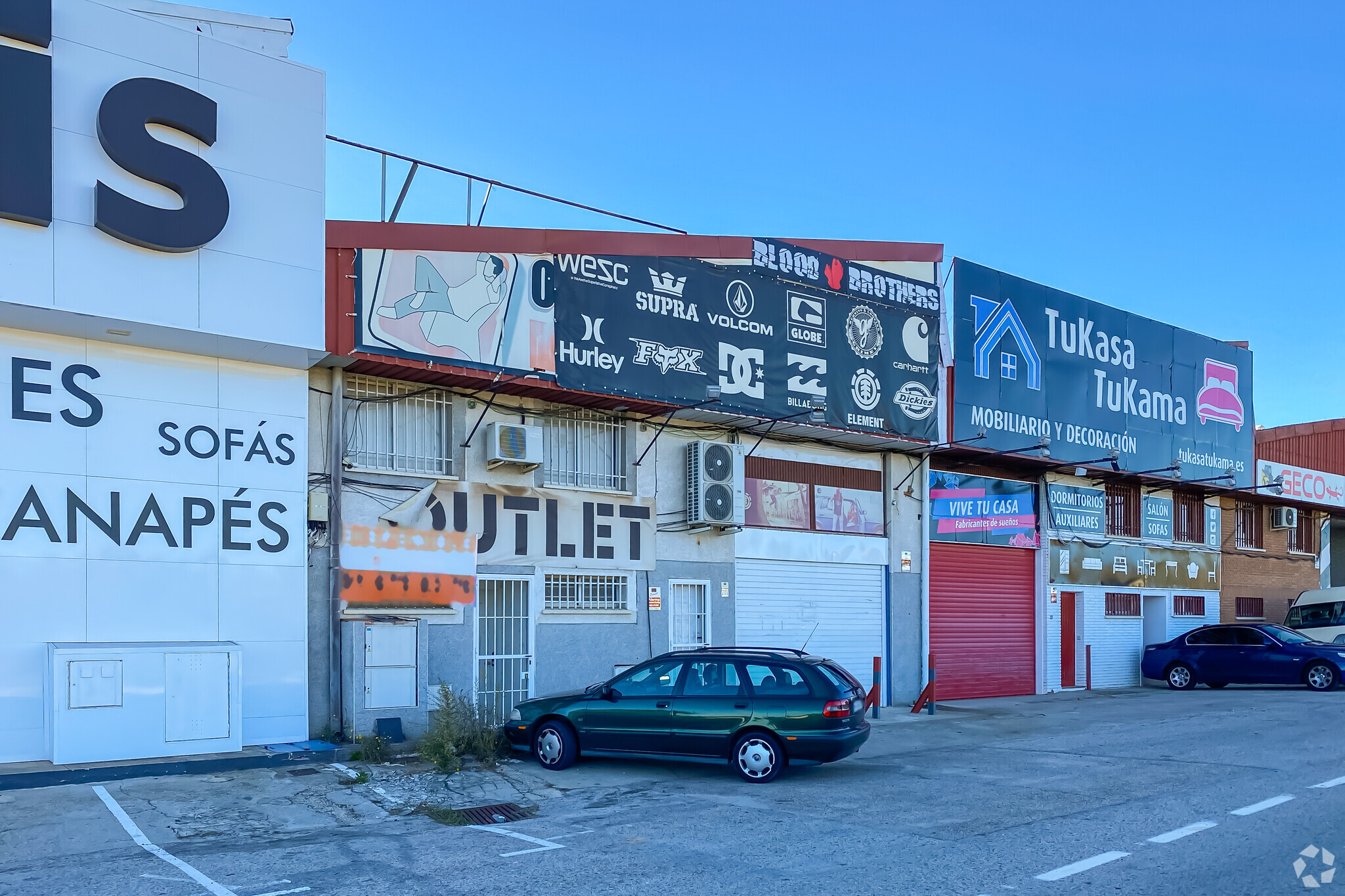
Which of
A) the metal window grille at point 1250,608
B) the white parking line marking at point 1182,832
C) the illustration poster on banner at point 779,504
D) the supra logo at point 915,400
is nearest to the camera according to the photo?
the white parking line marking at point 1182,832

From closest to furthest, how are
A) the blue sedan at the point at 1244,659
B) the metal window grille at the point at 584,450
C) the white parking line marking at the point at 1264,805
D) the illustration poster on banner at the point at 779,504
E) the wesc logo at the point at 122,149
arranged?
the white parking line marking at the point at 1264,805 < the wesc logo at the point at 122,149 < the metal window grille at the point at 584,450 < the illustration poster on banner at the point at 779,504 < the blue sedan at the point at 1244,659

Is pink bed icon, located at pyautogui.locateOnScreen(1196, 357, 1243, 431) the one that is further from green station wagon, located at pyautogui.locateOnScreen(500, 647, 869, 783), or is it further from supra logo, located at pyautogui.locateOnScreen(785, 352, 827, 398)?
green station wagon, located at pyautogui.locateOnScreen(500, 647, 869, 783)

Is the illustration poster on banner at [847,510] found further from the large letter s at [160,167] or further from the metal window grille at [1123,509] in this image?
the large letter s at [160,167]

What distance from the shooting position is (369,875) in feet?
26.2

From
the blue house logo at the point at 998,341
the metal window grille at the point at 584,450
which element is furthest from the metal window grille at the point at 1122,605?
the metal window grille at the point at 584,450

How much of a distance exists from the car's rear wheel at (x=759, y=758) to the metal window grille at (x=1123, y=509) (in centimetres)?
1719

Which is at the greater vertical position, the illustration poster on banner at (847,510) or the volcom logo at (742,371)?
the volcom logo at (742,371)

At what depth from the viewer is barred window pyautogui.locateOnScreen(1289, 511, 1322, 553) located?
3316 cm

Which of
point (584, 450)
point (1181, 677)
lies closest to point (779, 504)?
point (584, 450)

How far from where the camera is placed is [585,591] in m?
16.8

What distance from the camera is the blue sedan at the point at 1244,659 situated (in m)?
23.4

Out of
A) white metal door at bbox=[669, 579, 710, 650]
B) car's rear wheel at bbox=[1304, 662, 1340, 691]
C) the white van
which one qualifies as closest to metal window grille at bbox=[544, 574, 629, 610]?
white metal door at bbox=[669, 579, 710, 650]

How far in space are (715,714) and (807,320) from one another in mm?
8876

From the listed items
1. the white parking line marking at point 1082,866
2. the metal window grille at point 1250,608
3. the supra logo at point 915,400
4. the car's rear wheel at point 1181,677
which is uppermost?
the supra logo at point 915,400
